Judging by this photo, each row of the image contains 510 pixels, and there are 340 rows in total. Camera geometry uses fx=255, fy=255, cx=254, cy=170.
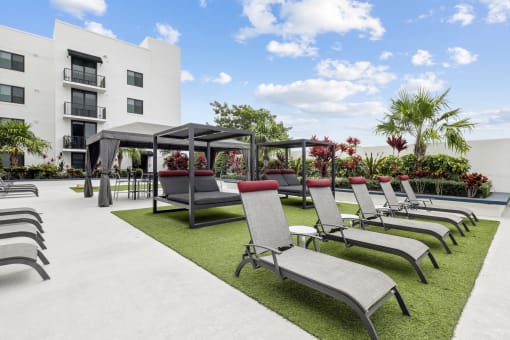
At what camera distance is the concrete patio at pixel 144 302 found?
201 centimetres

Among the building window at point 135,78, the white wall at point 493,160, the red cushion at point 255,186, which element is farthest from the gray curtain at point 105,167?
the building window at point 135,78

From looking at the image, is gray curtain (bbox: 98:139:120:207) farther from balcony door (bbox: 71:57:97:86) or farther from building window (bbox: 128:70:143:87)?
building window (bbox: 128:70:143:87)

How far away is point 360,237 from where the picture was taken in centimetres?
336

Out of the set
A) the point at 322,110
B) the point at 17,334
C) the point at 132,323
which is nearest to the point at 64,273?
the point at 17,334

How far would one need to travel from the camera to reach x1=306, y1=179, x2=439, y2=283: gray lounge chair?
2.86m

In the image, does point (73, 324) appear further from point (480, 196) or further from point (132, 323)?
point (480, 196)

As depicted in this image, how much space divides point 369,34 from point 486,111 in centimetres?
551

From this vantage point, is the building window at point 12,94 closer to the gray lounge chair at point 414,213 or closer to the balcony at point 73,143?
the balcony at point 73,143

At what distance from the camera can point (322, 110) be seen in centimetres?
1920

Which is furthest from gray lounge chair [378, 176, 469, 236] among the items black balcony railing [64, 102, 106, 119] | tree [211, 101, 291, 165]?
black balcony railing [64, 102, 106, 119]

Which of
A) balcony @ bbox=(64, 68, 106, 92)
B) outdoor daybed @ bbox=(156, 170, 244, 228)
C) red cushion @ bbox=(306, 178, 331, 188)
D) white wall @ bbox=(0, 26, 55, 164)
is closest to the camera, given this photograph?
red cushion @ bbox=(306, 178, 331, 188)

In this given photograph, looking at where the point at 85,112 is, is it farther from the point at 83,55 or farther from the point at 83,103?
the point at 83,55

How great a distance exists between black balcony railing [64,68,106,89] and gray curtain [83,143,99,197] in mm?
12683

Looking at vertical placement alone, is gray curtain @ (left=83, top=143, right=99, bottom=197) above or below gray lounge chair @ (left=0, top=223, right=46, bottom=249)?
above
